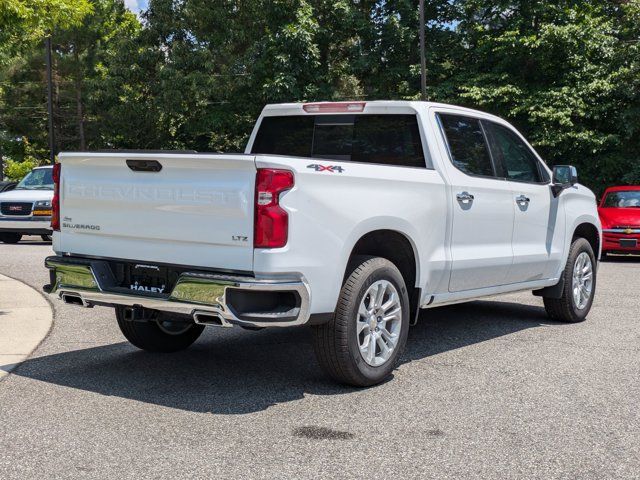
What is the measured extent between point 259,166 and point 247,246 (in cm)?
48

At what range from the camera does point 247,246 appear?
15.9 ft

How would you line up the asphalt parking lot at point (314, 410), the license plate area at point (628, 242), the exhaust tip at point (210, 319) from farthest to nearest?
the license plate area at point (628, 242) < the exhaust tip at point (210, 319) < the asphalt parking lot at point (314, 410)

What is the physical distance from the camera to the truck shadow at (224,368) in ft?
17.5

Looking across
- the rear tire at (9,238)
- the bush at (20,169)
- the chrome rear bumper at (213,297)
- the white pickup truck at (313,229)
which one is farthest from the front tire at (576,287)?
the bush at (20,169)

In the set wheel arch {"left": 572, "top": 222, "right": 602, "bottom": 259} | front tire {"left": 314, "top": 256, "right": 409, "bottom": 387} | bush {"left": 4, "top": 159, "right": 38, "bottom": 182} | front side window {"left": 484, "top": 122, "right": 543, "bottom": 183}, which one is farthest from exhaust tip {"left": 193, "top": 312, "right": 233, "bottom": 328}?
bush {"left": 4, "top": 159, "right": 38, "bottom": 182}

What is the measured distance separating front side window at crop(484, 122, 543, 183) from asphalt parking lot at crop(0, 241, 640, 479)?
1490mm

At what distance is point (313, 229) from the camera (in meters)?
5.03

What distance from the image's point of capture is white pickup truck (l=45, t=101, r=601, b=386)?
4.88 meters

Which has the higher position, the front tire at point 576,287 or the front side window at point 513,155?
the front side window at point 513,155

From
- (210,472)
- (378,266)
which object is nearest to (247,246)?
(378,266)

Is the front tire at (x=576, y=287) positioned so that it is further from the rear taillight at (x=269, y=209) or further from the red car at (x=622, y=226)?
the red car at (x=622, y=226)

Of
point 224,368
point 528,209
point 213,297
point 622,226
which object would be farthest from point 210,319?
point 622,226

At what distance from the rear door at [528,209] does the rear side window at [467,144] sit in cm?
19

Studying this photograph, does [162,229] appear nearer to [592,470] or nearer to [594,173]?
[592,470]
